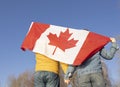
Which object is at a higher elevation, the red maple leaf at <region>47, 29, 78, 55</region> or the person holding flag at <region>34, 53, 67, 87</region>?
the red maple leaf at <region>47, 29, 78, 55</region>

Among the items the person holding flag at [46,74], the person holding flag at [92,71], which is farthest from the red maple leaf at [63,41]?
the person holding flag at [92,71]

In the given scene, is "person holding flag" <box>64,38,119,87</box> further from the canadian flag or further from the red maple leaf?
the red maple leaf

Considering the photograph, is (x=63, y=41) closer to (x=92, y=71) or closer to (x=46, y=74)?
(x=46, y=74)

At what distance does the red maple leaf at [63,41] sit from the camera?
32.4ft

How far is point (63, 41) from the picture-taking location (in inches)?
392

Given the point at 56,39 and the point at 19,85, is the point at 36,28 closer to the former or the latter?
the point at 56,39

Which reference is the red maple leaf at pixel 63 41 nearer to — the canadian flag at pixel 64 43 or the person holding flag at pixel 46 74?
the canadian flag at pixel 64 43

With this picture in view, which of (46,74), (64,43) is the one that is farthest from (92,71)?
(64,43)

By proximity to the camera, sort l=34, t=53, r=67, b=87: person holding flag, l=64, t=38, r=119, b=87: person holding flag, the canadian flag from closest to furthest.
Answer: l=64, t=38, r=119, b=87: person holding flag, l=34, t=53, r=67, b=87: person holding flag, the canadian flag

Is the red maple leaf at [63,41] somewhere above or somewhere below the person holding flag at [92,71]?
above

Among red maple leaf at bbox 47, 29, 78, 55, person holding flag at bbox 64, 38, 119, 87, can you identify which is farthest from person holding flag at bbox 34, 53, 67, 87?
red maple leaf at bbox 47, 29, 78, 55

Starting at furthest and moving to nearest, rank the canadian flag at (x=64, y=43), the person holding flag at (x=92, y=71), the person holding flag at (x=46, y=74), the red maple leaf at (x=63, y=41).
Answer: the red maple leaf at (x=63, y=41) → the canadian flag at (x=64, y=43) → the person holding flag at (x=46, y=74) → the person holding flag at (x=92, y=71)

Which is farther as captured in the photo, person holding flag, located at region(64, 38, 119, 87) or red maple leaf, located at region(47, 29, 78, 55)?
red maple leaf, located at region(47, 29, 78, 55)

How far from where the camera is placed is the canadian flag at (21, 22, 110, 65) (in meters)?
9.58
